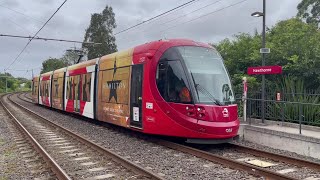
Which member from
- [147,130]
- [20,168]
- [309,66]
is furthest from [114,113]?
[309,66]

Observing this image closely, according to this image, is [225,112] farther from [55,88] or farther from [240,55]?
[55,88]

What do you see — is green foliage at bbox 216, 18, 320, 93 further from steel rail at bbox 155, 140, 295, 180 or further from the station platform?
steel rail at bbox 155, 140, 295, 180

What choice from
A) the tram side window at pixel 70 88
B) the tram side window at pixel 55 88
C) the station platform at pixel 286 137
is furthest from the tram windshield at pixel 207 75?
the tram side window at pixel 55 88

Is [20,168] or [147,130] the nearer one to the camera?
[20,168]

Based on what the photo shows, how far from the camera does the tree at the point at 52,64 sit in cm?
10416

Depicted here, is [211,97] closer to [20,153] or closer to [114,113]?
[114,113]

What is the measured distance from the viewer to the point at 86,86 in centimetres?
1762

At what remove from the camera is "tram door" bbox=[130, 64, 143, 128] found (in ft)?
38.2

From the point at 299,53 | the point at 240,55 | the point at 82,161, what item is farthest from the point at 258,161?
the point at 240,55

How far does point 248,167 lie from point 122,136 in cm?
642

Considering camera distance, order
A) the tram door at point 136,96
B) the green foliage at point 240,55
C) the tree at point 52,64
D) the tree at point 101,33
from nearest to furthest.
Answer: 1. the tram door at point 136,96
2. the green foliage at point 240,55
3. the tree at point 101,33
4. the tree at point 52,64

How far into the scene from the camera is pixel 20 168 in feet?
27.5

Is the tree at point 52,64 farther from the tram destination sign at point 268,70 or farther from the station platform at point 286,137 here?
the station platform at point 286,137

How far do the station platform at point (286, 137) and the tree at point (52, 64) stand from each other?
3734 inches
